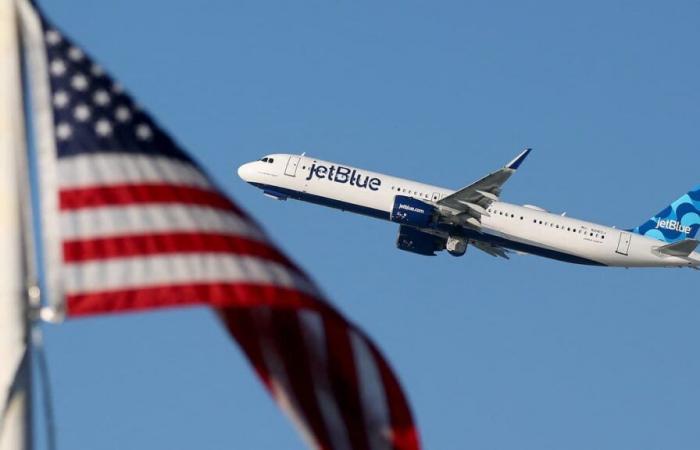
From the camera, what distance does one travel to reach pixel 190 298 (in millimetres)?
12680

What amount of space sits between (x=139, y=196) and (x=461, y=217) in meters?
76.9

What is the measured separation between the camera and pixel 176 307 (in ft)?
39.9

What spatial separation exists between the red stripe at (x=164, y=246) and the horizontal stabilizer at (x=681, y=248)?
76257 mm

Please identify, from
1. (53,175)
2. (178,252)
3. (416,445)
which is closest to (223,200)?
(178,252)

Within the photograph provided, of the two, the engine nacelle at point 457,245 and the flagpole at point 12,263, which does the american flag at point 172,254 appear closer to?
the flagpole at point 12,263

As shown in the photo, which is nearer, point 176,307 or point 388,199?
point 176,307

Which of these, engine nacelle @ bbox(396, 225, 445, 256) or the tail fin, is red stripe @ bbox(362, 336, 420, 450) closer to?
engine nacelle @ bbox(396, 225, 445, 256)

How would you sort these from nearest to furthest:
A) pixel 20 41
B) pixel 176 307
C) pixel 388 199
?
1. pixel 176 307
2. pixel 20 41
3. pixel 388 199

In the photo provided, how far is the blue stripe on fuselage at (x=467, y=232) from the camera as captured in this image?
3423 inches

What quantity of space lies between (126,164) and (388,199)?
7462 centimetres

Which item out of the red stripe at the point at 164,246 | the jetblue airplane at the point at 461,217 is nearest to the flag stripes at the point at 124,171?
the red stripe at the point at 164,246

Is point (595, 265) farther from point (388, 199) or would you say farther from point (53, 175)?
point (53, 175)

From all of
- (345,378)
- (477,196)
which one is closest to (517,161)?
(477,196)

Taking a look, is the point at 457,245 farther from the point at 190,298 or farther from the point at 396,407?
the point at 190,298
